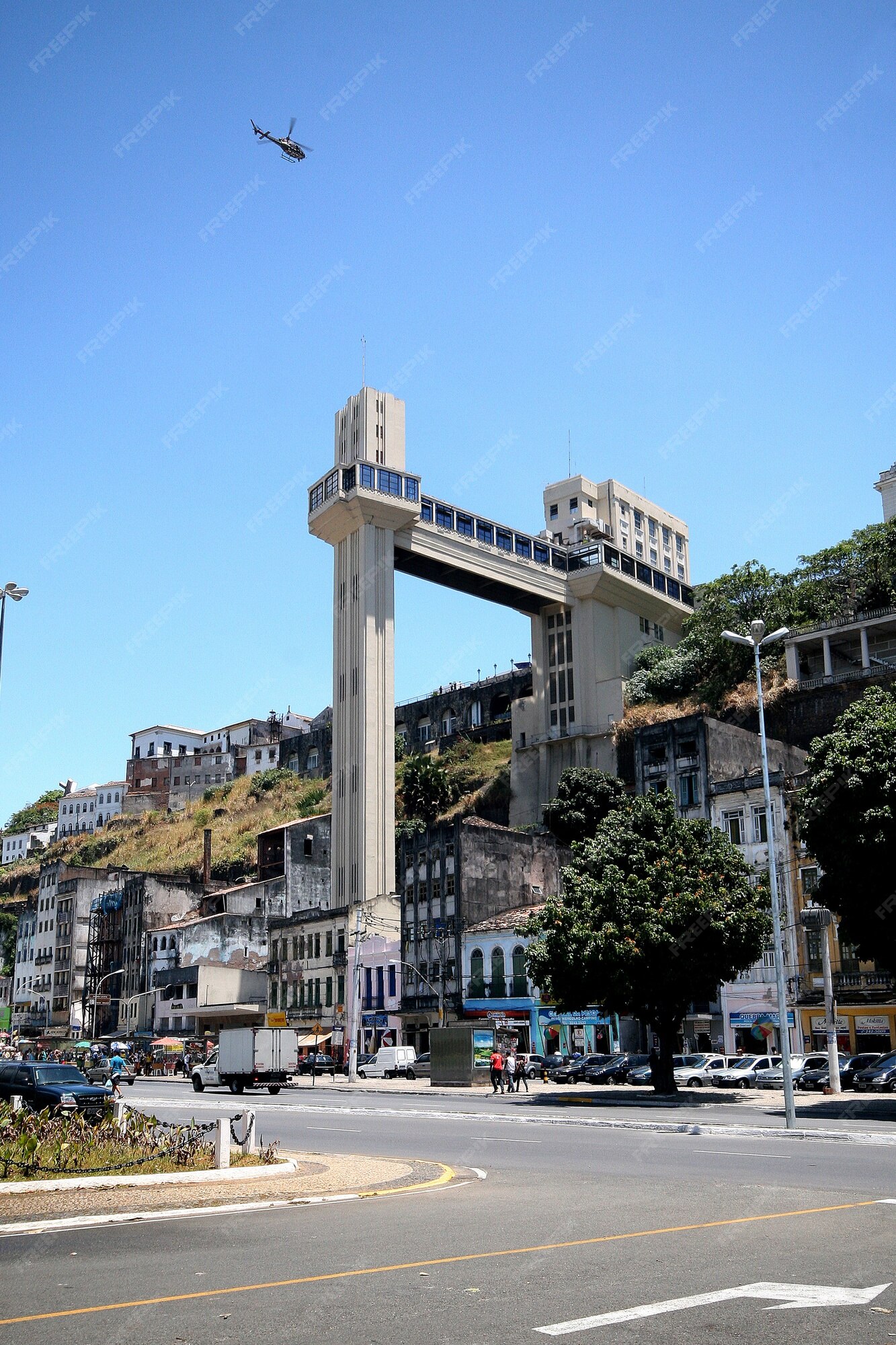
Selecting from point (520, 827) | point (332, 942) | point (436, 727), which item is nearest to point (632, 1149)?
point (332, 942)

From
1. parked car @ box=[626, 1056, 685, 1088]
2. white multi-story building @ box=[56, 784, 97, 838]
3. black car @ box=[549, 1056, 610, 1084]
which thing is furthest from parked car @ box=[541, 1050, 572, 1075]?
white multi-story building @ box=[56, 784, 97, 838]

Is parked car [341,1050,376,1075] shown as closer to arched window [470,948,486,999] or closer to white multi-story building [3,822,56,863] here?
arched window [470,948,486,999]

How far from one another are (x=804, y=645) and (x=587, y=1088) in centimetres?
4320

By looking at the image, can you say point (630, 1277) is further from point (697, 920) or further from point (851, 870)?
point (697, 920)

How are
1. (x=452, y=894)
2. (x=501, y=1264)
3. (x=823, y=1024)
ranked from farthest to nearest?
(x=452, y=894)
(x=823, y=1024)
(x=501, y=1264)

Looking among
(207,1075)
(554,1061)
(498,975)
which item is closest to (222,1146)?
(207,1075)

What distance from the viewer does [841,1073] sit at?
1709 inches

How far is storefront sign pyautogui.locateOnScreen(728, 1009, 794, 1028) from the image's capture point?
5772cm

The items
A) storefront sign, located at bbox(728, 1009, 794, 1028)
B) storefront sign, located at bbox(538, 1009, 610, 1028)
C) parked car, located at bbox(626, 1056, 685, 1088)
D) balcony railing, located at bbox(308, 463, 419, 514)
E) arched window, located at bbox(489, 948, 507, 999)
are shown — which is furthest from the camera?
balcony railing, located at bbox(308, 463, 419, 514)

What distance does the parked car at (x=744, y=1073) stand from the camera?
4631 centimetres

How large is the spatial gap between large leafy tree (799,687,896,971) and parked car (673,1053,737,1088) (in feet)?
43.8

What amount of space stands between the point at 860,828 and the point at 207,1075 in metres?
28.3

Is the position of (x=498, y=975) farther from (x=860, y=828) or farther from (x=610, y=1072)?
(x=860, y=828)

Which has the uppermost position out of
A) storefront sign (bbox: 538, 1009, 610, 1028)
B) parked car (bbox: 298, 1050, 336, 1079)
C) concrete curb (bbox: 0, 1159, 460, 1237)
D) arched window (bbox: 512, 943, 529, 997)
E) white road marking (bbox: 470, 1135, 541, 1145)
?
arched window (bbox: 512, 943, 529, 997)
